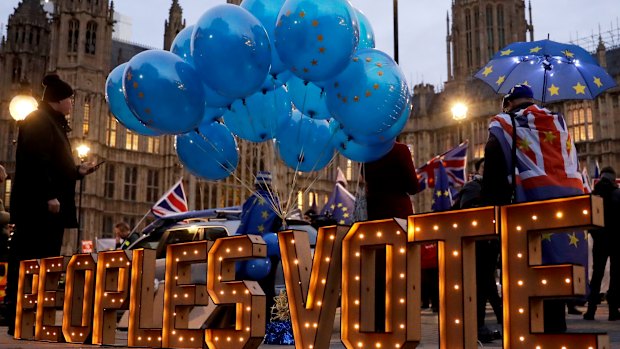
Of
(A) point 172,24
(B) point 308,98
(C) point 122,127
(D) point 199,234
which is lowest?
(D) point 199,234

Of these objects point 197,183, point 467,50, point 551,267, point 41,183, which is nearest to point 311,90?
point 41,183

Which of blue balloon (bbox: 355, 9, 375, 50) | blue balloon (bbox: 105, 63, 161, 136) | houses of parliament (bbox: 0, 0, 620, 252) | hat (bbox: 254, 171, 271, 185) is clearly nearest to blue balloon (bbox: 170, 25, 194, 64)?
blue balloon (bbox: 105, 63, 161, 136)

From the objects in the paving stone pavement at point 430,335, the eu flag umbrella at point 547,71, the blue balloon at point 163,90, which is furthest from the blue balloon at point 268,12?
the paving stone pavement at point 430,335

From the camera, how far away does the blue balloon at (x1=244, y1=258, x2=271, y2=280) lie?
7.00m

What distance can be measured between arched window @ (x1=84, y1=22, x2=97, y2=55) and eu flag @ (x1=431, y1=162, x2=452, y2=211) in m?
28.7

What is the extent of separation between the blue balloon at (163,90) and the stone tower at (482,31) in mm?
47282

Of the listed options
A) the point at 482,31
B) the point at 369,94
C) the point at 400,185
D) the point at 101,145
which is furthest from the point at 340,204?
the point at 482,31

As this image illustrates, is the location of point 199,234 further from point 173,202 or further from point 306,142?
point 173,202

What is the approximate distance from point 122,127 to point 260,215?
33.3m

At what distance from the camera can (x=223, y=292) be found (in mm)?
4539

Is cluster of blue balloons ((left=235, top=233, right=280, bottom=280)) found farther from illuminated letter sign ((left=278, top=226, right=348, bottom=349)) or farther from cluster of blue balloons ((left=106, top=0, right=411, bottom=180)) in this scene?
illuminated letter sign ((left=278, top=226, right=348, bottom=349))

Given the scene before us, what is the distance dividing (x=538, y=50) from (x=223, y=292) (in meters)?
3.76

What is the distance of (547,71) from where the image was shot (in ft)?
21.2

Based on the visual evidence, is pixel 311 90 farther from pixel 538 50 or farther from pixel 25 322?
pixel 25 322
